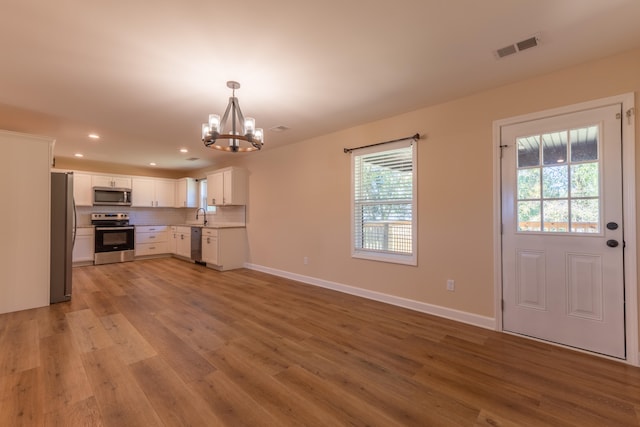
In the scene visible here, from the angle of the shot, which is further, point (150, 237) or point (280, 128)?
point (150, 237)

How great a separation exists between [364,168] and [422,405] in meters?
2.98

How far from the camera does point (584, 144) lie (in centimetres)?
243

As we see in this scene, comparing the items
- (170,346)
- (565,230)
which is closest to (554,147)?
(565,230)

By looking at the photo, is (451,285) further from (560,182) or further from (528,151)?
(528,151)

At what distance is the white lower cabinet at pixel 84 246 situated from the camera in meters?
6.00

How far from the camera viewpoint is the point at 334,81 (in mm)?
2754

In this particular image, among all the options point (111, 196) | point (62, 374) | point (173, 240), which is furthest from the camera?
point (173, 240)

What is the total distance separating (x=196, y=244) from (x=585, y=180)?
21.4ft

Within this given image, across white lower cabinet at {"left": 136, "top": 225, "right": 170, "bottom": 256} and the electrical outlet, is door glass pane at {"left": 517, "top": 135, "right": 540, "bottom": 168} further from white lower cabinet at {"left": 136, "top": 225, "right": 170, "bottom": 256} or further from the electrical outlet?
white lower cabinet at {"left": 136, "top": 225, "right": 170, "bottom": 256}

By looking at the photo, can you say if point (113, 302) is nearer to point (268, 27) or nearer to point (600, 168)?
point (268, 27)

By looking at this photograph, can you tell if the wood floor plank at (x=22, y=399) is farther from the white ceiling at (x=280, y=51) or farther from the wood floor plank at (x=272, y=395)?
the white ceiling at (x=280, y=51)

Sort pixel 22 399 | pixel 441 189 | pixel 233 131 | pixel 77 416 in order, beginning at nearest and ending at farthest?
pixel 77 416 < pixel 22 399 < pixel 233 131 < pixel 441 189

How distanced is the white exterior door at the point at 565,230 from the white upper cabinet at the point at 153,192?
7.83 metres

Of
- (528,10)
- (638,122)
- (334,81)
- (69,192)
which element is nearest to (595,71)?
(638,122)
